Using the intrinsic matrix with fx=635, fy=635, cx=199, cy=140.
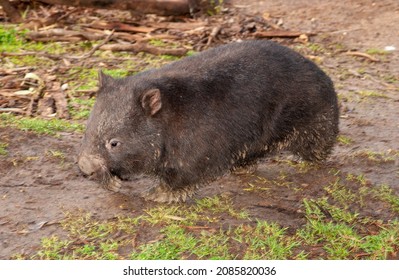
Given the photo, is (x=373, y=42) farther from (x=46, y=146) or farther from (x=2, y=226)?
(x=2, y=226)

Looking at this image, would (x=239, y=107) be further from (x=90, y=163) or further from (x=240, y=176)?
(x=90, y=163)

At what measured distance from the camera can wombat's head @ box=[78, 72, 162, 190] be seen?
449cm

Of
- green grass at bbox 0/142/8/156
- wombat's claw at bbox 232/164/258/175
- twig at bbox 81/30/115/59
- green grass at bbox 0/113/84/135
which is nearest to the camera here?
green grass at bbox 0/142/8/156

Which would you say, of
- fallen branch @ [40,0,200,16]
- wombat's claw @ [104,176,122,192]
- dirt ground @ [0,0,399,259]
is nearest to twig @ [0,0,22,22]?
fallen branch @ [40,0,200,16]

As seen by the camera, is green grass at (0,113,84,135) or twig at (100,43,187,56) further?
twig at (100,43,187,56)

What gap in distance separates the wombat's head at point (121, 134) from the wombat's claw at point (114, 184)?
29 mm

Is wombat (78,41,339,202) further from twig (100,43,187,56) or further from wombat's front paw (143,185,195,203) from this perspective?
twig (100,43,187,56)

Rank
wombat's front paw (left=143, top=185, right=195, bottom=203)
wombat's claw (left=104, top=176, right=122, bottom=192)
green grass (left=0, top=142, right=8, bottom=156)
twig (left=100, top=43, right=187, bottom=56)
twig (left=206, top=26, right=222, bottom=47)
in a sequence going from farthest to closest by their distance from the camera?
twig (left=206, top=26, right=222, bottom=47) → twig (left=100, top=43, right=187, bottom=56) → green grass (left=0, top=142, right=8, bottom=156) → wombat's front paw (left=143, top=185, right=195, bottom=203) → wombat's claw (left=104, top=176, right=122, bottom=192)

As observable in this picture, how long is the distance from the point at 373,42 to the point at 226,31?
2.08 metres

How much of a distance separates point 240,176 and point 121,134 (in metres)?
1.30

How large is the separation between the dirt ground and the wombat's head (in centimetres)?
31

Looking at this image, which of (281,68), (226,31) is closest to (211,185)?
(281,68)

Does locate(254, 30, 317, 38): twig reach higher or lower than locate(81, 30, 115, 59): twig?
lower

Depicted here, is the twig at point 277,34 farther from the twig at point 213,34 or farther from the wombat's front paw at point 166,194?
the wombat's front paw at point 166,194
